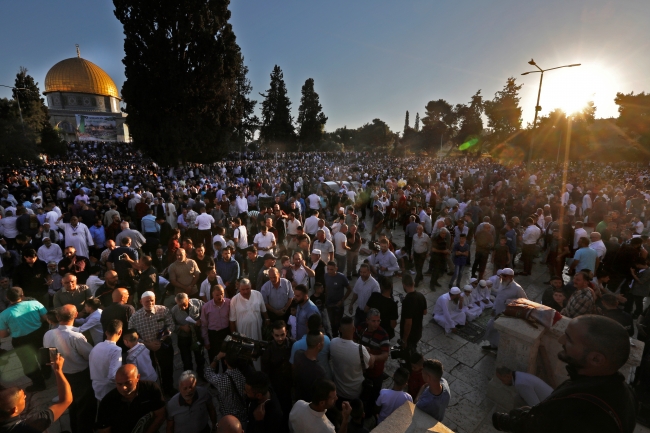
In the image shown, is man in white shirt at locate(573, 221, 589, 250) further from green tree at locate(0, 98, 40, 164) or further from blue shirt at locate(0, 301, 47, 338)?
green tree at locate(0, 98, 40, 164)

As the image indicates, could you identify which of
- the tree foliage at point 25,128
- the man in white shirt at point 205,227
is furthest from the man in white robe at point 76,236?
the tree foliage at point 25,128

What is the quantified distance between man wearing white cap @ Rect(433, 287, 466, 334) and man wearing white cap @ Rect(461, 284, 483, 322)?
8.8 inches

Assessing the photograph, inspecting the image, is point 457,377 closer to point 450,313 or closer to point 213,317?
point 450,313

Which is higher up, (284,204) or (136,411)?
(284,204)

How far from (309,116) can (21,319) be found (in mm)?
52205

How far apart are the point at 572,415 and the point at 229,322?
12.4 feet

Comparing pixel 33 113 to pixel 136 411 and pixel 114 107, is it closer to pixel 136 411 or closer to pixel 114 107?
pixel 114 107

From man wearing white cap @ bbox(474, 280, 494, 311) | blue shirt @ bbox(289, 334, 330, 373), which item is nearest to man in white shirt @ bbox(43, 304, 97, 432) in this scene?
blue shirt @ bbox(289, 334, 330, 373)

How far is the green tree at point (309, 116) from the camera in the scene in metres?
52.6

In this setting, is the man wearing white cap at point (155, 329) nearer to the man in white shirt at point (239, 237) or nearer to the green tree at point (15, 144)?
the man in white shirt at point (239, 237)

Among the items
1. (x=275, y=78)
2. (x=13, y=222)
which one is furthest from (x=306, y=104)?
(x=13, y=222)

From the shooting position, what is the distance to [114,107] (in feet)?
196

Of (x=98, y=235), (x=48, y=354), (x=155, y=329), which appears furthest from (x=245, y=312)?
(x=98, y=235)

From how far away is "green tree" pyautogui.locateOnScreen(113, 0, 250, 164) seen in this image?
21438 mm
